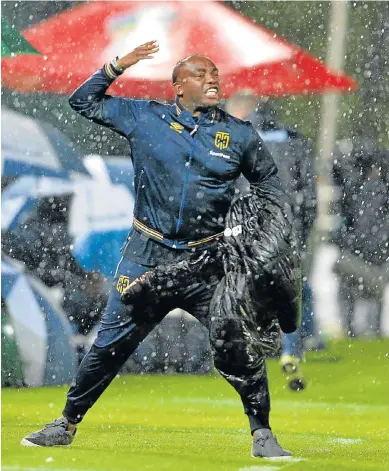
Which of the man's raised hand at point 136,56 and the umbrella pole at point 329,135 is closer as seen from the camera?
the man's raised hand at point 136,56

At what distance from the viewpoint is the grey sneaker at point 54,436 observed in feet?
17.7

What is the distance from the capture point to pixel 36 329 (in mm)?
7746

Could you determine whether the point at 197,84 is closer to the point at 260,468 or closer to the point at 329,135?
the point at 260,468

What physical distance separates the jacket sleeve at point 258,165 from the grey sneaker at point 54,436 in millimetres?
1318

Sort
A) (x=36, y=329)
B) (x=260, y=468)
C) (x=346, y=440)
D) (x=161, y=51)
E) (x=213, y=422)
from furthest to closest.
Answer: (x=161, y=51) → (x=36, y=329) → (x=213, y=422) → (x=346, y=440) → (x=260, y=468)

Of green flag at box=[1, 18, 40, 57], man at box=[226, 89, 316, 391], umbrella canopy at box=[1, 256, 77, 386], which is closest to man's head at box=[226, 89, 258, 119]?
man at box=[226, 89, 316, 391]

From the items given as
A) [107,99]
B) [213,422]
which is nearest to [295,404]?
[213,422]

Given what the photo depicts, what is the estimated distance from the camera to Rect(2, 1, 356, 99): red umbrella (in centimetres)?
845

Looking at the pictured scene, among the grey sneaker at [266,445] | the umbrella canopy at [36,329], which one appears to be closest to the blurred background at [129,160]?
the umbrella canopy at [36,329]

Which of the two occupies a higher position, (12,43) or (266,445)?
(12,43)

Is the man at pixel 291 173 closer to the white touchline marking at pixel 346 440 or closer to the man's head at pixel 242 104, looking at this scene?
the man's head at pixel 242 104

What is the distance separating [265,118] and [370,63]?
1890 millimetres

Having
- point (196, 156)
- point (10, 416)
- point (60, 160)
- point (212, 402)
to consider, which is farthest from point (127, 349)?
point (60, 160)

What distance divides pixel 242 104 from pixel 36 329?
1.87 metres
